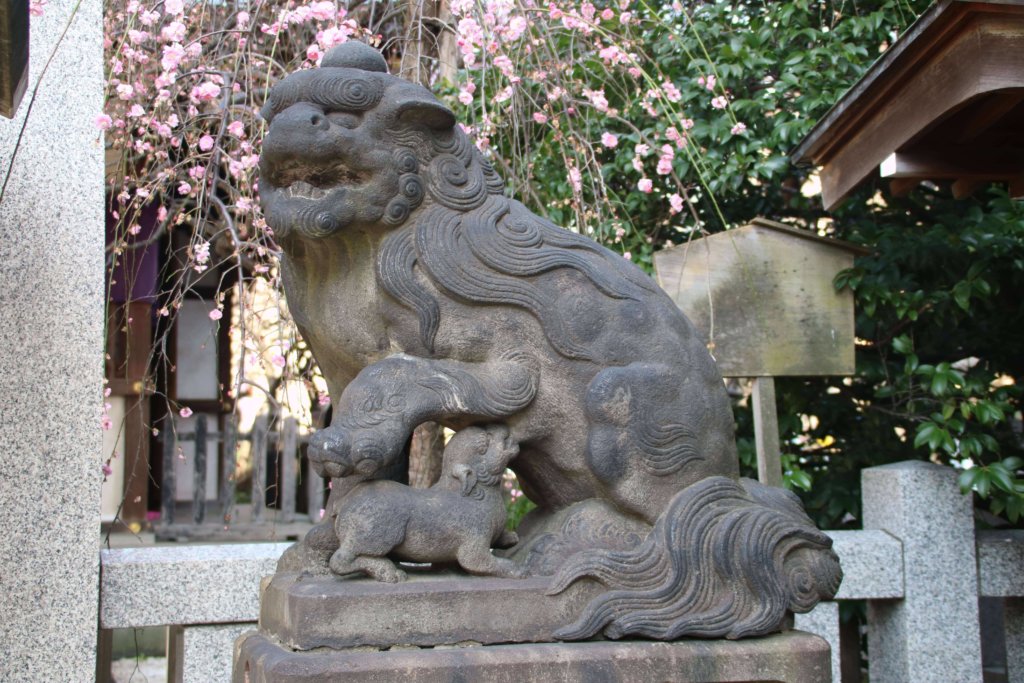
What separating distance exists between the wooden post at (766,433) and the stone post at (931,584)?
435 millimetres

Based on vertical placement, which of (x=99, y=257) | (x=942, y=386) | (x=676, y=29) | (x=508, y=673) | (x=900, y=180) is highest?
(x=676, y=29)

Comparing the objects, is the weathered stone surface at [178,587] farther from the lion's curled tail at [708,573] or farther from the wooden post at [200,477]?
the wooden post at [200,477]

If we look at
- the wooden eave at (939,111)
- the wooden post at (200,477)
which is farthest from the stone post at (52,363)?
the wooden post at (200,477)

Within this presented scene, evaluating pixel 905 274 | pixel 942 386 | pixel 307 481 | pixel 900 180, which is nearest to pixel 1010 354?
pixel 905 274

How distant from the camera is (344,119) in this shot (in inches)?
97.7

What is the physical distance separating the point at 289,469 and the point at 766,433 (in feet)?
17.5

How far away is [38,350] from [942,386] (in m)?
3.33

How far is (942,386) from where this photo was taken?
409cm

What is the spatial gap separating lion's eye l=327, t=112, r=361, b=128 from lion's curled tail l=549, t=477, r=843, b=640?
3.78 feet

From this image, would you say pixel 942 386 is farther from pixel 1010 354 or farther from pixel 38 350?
pixel 38 350

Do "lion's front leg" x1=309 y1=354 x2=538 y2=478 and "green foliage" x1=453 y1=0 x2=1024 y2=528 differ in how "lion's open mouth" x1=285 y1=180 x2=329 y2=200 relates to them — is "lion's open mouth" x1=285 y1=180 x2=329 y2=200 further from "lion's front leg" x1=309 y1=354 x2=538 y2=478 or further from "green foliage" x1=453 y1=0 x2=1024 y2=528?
"green foliage" x1=453 y1=0 x2=1024 y2=528

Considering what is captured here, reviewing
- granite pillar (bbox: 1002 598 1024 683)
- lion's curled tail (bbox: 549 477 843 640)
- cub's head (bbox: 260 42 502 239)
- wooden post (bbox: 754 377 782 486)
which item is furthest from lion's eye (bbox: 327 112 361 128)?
granite pillar (bbox: 1002 598 1024 683)

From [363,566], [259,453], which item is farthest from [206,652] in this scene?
[259,453]

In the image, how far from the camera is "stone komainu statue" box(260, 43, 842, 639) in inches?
95.6
